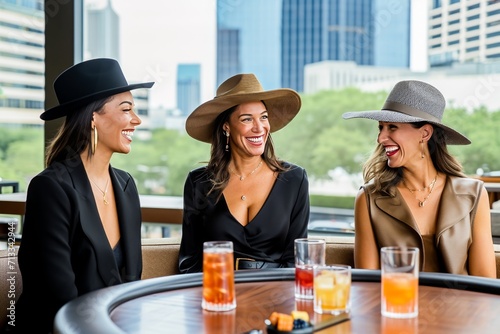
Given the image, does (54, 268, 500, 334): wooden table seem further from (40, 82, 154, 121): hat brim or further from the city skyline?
the city skyline

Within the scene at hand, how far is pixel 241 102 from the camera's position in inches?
110

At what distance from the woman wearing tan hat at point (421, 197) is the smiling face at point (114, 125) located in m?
0.89

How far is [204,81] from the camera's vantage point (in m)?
4.44

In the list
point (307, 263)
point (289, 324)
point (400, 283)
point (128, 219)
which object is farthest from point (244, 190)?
point (289, 324)

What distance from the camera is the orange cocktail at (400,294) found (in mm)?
1498

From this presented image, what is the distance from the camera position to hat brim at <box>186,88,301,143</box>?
274 cm

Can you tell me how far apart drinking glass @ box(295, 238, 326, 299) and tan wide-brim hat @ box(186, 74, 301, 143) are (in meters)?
1.12

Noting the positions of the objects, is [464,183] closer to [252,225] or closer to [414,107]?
[414,107]

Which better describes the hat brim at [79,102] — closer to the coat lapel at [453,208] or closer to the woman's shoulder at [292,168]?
the woman's shoulder at [292,168]

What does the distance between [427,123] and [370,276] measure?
906 mm

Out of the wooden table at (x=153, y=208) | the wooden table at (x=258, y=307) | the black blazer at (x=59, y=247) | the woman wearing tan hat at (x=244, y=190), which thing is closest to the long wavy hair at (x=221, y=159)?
the woman wearing tan hat at (x=244, y=190)

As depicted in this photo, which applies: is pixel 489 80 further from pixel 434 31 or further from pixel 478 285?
pixel 478 285

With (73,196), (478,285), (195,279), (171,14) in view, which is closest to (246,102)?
(73,196)

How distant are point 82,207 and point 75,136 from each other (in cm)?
29
